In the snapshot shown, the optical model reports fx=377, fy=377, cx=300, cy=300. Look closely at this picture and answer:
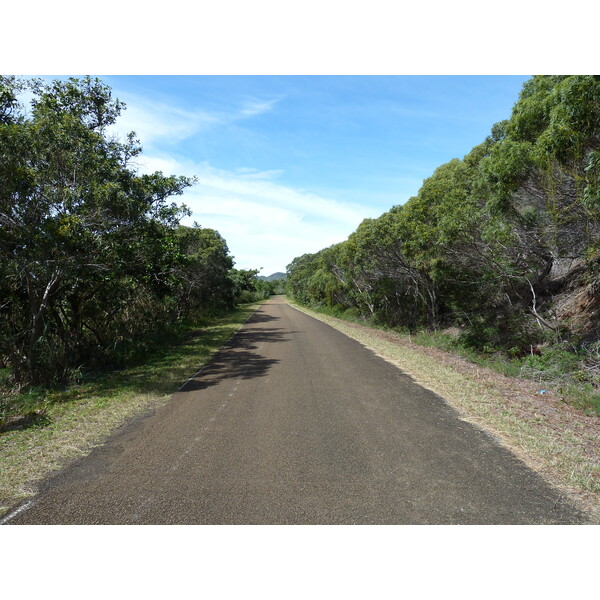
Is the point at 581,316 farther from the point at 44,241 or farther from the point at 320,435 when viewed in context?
the point at 44,241

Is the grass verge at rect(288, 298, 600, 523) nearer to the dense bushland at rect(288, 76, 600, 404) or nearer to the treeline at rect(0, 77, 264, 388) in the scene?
the dense bushland at rect(288, 76, 600, 404)

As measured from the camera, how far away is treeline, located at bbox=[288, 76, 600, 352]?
681 cm

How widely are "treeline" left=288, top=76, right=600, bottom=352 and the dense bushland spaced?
0.09 ft

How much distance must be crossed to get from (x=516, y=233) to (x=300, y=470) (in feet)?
28.7

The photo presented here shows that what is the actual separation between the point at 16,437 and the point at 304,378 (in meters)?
5.31

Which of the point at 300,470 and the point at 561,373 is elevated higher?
the point at 561,373

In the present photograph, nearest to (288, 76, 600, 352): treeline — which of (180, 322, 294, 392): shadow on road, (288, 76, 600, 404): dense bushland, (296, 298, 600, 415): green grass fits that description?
(288, 76, 600, 404): dense bushland

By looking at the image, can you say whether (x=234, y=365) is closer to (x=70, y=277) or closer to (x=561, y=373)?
(x=70, y=277)

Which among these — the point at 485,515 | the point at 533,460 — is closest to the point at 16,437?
the point at 485,515

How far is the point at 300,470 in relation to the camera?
4.07 metres

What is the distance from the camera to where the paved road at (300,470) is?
328 cm

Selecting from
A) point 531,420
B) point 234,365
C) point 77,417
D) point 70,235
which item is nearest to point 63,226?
point 70,235

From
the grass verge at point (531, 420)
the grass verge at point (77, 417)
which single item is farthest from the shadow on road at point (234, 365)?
the grass verge at point (531, 420)

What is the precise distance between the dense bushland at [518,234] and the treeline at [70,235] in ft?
27.8
